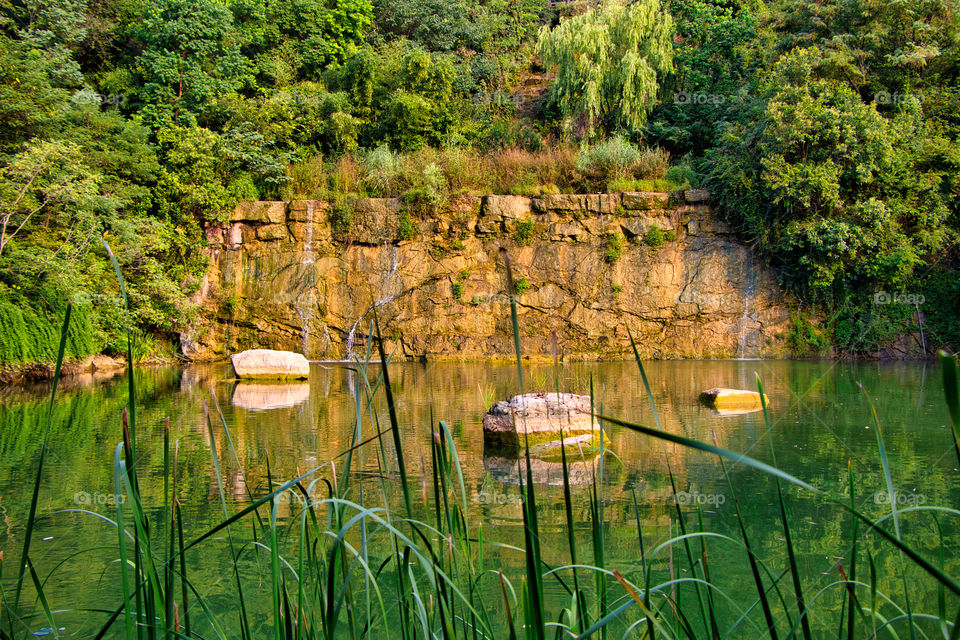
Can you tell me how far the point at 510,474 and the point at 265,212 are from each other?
14757 mm

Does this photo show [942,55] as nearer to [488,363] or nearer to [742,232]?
[742,232]

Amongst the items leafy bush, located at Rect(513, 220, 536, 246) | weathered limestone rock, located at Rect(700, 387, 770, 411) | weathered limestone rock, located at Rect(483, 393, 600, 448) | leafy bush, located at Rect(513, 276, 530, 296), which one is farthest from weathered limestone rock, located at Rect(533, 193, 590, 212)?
weathered limestone rock, located at Rect(483, 393, 600, 448)

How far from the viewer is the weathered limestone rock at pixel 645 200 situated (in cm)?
1725

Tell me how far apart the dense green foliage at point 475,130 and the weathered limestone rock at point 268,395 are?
312 centimetres

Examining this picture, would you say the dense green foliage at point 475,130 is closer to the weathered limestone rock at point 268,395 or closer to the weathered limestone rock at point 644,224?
the weathered limestone rock at point 644,224

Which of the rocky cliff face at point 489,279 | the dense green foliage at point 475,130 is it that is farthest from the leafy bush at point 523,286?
the dense green foliage at point 475,130

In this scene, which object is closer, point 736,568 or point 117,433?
point 736,568

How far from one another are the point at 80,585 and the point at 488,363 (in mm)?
13617

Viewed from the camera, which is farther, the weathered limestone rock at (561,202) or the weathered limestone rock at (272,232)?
the weathered limestone rock at (272,232)

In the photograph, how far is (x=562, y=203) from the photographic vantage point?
57.5ft

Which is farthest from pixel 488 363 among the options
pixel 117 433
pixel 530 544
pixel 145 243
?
pixel 530 544

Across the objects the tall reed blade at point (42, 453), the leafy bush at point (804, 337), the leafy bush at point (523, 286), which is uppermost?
the leafy bush at point (523, 286)

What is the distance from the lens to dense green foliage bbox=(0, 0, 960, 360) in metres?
14.7

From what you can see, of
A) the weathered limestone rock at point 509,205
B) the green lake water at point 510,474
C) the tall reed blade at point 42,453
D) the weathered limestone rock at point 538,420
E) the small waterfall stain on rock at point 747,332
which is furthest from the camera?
the weathered limestone rock at point 509,205
